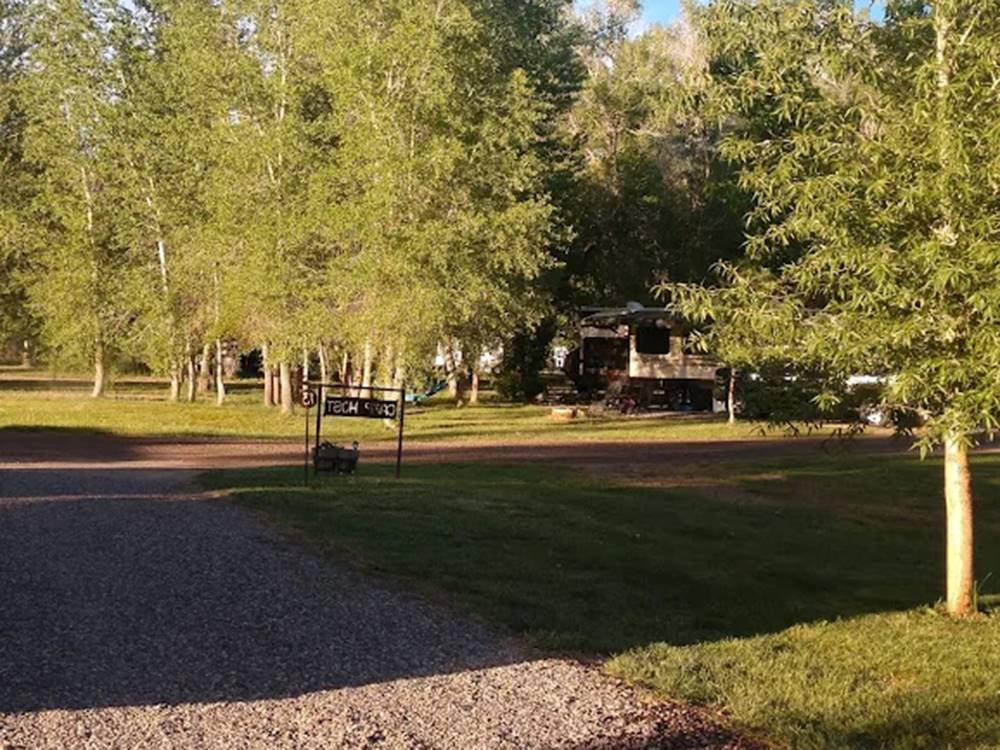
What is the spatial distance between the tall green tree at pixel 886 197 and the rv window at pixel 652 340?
3046cm

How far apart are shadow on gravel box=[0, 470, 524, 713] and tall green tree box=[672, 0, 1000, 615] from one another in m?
3.61

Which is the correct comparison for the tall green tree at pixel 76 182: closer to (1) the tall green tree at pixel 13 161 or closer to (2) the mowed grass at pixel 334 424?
(1) the tall green tree at pixel 13 161

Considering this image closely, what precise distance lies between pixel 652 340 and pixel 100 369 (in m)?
18.5

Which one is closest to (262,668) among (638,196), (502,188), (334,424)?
(502,188)

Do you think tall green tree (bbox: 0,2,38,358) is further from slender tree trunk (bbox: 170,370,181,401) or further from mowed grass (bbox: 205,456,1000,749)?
mowed grass (bbox: 205,456,1000,749)

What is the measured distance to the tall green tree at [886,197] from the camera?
27.9 feet

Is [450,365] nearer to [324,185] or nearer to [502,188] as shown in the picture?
[502,188]

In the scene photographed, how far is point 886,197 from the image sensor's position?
9070 millimetres

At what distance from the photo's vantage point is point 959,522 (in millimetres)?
10203

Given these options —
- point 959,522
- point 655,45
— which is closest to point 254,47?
point 655,45

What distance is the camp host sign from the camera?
1666 centimetres

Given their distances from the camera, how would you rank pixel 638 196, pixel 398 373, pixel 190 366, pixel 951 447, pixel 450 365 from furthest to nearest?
pixel 638 196 → pixel 190 366 → pixel 450 365 → pixel 398 373 → pixel 951 447

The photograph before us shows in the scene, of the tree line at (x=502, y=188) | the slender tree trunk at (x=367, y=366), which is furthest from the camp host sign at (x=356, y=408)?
the slender tree trunk at (x=367, y=366)

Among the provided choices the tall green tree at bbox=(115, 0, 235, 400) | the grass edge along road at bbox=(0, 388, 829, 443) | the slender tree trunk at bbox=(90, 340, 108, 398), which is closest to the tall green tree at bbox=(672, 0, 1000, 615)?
the grass edge along road at bbox=(0, 388, 829, 443)
